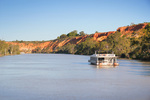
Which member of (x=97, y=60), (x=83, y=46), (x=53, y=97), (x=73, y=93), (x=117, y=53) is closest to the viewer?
(x=53, y=97)

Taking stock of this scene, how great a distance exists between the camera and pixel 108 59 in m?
61.2

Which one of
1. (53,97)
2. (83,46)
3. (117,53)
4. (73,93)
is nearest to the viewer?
(53,97)

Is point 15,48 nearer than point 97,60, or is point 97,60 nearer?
point 97,60

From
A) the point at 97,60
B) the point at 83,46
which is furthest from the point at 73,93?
the point at 83,46

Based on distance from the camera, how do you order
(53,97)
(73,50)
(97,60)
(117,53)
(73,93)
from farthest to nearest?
(73,50) < (117,53) < (97,60) < (73,93) < (53,97)

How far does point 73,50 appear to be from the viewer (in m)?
188

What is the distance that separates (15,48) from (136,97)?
494 ft

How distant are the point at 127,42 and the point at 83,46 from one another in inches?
2295

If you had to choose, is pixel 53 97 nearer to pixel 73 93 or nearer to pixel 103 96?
pixel 73 93

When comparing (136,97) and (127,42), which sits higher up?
(127,42)

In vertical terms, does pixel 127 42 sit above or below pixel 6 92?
above

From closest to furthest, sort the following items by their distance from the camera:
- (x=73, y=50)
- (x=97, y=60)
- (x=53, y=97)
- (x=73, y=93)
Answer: (x=53, y=97)
(x=73, y=93)
(x=97, y=60)
(x=73, y=50)

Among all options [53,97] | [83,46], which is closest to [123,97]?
[53,97]

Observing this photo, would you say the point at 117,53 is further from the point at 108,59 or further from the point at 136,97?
the point at 136,97
